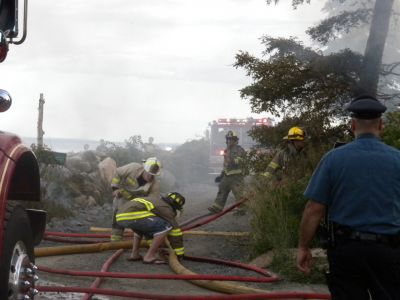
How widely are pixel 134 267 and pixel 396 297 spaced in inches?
179

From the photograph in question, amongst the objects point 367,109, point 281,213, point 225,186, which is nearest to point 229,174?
point 225,186

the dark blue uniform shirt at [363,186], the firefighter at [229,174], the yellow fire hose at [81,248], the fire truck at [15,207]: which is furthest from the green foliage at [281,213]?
the fire truck at [15,207]

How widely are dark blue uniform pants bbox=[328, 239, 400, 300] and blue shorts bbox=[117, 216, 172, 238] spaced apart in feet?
14.5

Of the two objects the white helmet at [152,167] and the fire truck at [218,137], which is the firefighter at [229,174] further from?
the fire truck at [218,137]

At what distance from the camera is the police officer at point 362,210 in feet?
11.6

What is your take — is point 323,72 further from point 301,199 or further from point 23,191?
point 23,191

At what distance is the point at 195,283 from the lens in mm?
6449

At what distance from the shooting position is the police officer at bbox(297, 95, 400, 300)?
11.6 ft

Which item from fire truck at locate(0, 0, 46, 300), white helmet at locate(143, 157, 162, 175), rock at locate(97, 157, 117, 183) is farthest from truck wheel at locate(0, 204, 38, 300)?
rock at locate(97, 157, 117, 183)

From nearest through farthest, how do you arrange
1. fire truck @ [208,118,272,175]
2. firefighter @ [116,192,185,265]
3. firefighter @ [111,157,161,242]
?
firefighter @ [116,192,185,265]
firefighter @ [111,157,161,242]
fire truck @ [208,118,272,175]

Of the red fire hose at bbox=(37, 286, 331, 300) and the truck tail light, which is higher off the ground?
the truck tail light

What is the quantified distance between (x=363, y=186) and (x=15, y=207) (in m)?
1.82

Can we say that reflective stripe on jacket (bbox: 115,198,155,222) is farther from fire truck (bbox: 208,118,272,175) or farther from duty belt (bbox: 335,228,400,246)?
fire truck (bbox: 208,118,272,175)

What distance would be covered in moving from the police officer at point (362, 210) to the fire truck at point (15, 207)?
1482mm
